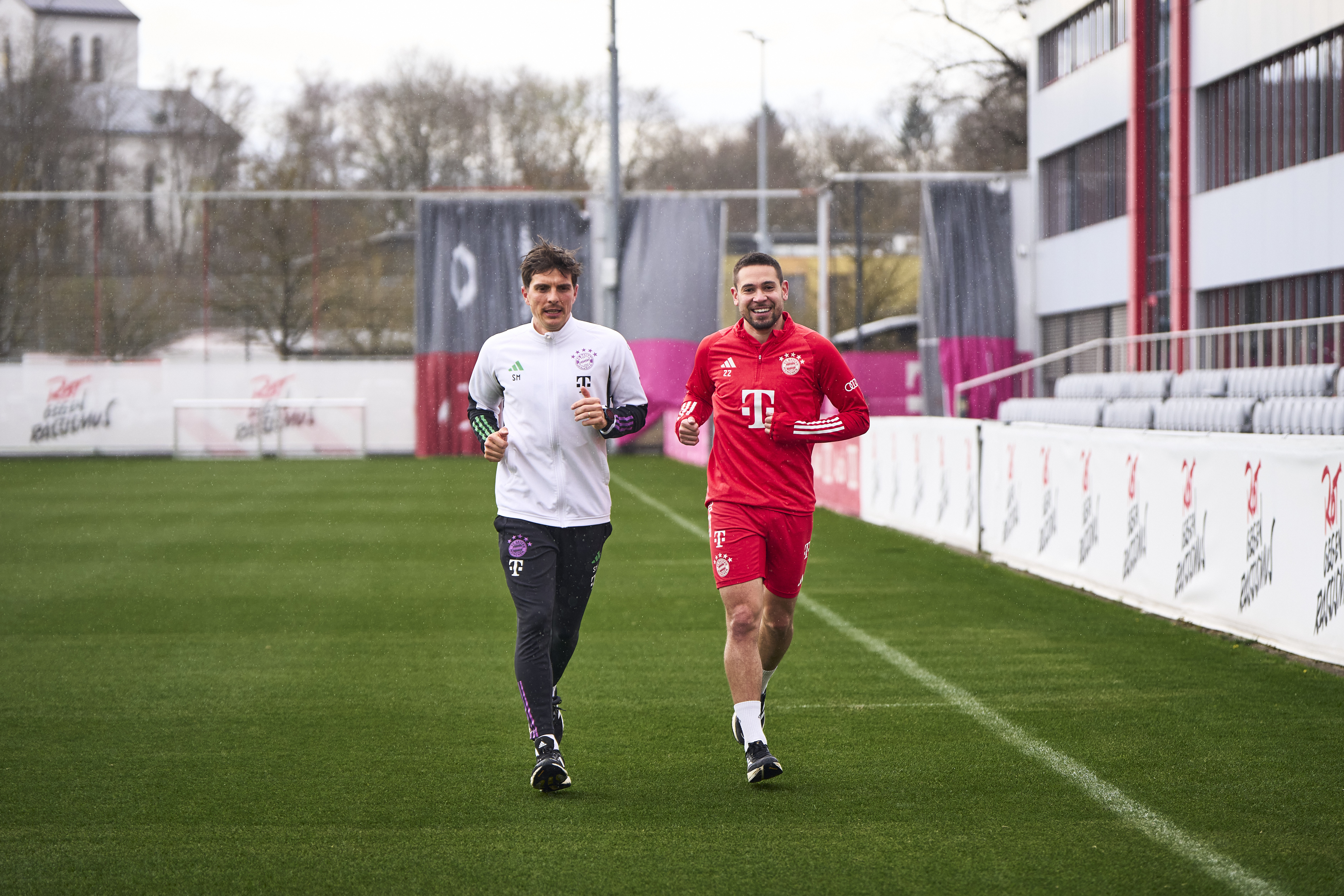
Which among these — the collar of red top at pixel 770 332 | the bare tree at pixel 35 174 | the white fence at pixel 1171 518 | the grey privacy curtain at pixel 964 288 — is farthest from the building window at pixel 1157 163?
the bare tree at pixel 35 174

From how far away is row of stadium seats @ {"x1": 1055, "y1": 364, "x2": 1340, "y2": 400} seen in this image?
48.2ft

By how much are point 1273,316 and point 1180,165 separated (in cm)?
369

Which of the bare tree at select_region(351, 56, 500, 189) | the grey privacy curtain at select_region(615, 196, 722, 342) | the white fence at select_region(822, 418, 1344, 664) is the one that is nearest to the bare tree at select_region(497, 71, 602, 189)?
the bare tree at select_region(351, 56, 500, 189)

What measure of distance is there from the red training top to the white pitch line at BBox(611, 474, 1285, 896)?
53.4 inches

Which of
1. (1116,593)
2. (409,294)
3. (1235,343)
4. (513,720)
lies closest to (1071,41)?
(1235,343)

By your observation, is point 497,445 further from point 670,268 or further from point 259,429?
point 259,429

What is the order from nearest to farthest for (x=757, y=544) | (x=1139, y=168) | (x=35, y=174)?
(x=757, y=544)
(x=1139, y=168)
(x=35, y=174)

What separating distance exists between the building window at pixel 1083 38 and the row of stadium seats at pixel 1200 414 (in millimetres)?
8549

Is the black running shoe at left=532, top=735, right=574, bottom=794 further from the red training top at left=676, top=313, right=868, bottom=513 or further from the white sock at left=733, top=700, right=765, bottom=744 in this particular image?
the red training top at left=676, top=313, right=868, bottom=513

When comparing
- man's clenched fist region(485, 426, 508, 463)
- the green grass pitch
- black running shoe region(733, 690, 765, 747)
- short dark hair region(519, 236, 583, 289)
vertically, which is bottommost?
the green grass pitch

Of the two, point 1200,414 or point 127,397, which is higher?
point 127,397

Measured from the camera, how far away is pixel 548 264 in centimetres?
523

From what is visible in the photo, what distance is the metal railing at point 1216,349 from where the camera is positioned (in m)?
17.5

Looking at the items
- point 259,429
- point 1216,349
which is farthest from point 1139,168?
point 259,429
